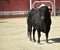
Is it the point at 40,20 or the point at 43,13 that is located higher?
the point at 43,13

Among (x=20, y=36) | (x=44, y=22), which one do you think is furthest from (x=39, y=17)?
(x=20, y=36)

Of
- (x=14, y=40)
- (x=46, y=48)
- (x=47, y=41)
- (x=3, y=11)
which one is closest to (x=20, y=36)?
(x=14, y=40)

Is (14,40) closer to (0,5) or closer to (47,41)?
(47,41)

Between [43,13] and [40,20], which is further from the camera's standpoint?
[40,20]

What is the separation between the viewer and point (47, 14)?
9352mm

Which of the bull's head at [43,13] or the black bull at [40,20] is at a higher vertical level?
the bull's head at [43,13]

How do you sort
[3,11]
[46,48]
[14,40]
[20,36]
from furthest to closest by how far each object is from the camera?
[3,11] < [20,36] < [14,40] < [46,48]

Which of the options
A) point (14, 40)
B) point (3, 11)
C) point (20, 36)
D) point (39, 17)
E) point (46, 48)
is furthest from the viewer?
point (3, 11)

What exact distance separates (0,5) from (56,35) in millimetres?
10263

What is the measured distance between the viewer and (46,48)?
906 cm

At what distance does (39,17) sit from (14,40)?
1.35m

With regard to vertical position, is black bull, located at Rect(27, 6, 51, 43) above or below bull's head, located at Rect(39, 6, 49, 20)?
below

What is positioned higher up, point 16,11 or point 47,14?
point 47,14

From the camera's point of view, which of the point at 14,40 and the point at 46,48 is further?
the point at 14,40
